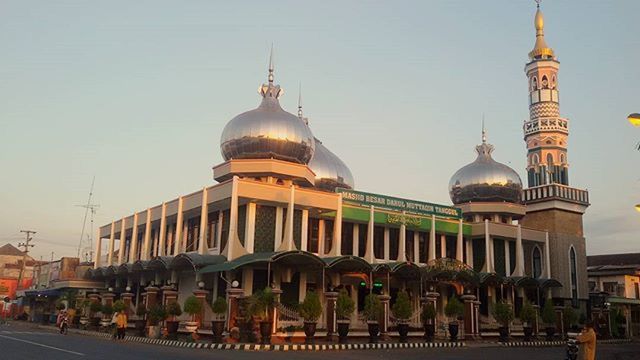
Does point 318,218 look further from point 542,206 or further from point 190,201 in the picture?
point 542,206

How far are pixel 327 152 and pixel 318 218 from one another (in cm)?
1042

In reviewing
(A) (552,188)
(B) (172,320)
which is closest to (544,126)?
(A) (552,188)

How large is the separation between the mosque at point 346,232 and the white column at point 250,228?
2.9 inches

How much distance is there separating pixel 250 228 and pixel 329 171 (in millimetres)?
13232

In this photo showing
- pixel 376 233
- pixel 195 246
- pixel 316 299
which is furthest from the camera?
pixel 376 233

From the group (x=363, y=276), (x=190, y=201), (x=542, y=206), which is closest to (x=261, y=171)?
(x=190, y=201)

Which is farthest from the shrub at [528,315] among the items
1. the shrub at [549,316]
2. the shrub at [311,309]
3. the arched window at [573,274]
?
the shrub at [311,309]

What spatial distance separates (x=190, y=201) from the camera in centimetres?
3531

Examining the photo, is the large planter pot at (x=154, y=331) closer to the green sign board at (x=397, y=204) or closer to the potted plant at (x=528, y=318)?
the green sign board at (x=397, y=204)

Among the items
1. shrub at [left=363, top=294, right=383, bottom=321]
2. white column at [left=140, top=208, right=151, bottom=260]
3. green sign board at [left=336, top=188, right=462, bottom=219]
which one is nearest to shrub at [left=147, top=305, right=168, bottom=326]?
shrub at [left=363, top=294, right=383, bottom=321]

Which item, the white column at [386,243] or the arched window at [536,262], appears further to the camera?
the arched window at [536,262]

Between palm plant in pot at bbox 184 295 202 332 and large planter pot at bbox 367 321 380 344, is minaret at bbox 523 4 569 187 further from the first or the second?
palm plant in pot at bbox 184 295 202 332

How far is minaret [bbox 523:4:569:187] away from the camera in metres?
50.5

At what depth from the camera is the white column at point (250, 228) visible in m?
32.0
